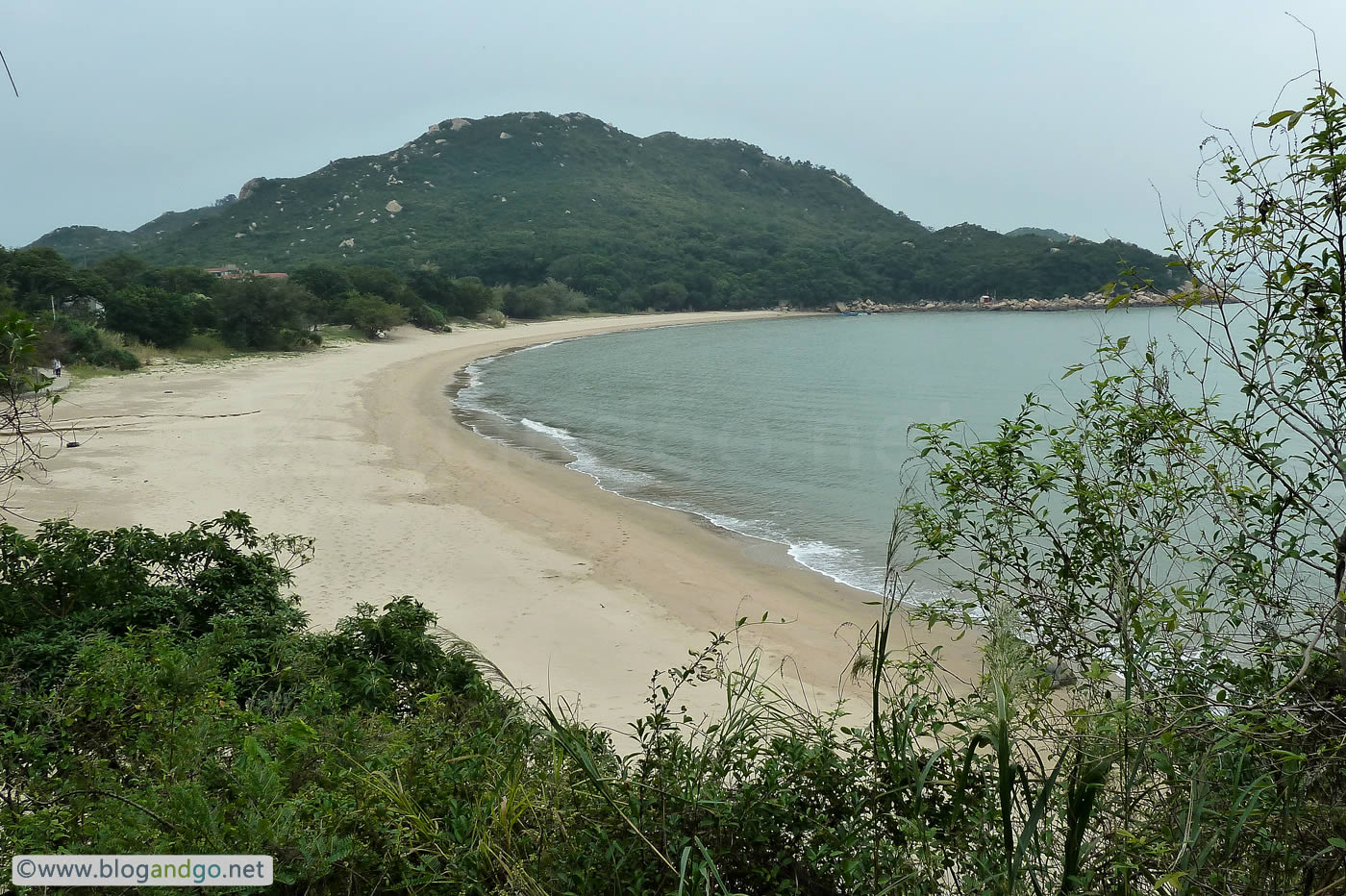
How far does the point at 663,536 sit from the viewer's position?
13.2 metres

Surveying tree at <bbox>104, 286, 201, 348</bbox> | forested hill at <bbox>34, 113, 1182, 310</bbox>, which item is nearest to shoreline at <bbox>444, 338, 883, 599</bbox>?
tree at <bbox>104, 286, 201, 348</bbox>

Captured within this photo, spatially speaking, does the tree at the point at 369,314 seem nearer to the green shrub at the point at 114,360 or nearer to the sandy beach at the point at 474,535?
the green shrub at the point at 114,360

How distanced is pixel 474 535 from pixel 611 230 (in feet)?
348

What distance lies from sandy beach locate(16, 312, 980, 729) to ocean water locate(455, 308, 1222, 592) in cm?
118

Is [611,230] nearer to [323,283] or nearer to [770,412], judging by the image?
[323,283]

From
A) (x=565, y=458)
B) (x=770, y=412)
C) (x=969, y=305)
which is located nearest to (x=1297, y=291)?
(x=565, y=458)

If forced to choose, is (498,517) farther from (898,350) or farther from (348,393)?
(898,350)

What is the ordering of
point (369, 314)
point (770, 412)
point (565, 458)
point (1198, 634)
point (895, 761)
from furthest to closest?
point (369, 314)
point (770, 412)
point (565, 458)
point (1198, 634)
point (895, 761)

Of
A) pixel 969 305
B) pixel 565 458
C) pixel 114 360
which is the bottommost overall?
pixel 565 458

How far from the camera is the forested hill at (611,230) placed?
95.0m

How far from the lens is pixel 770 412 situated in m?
28.6

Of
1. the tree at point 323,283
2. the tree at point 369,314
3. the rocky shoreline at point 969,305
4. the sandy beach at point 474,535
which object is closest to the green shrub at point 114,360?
the sandy beach at point 474,535

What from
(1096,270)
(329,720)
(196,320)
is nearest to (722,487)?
(329,720)

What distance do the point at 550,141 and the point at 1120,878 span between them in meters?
164
